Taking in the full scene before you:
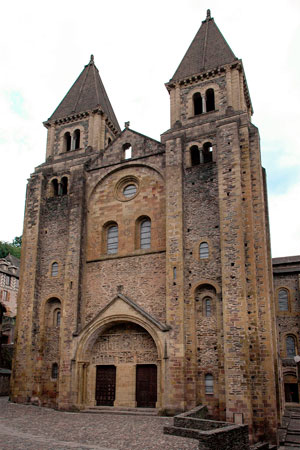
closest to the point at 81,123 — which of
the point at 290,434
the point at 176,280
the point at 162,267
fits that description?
the point at 162,267

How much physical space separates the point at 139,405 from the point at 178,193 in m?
11.1

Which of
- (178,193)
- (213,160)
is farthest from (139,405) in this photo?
(213,160)

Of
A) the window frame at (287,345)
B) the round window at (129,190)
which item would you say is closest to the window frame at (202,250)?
the round window at (129,190)

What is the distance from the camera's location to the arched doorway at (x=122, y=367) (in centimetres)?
2120

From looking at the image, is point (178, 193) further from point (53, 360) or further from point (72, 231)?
point (53, 360)

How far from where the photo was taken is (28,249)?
2619cm

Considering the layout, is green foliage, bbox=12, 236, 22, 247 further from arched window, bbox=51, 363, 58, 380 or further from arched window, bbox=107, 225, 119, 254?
arched window, bbox=51, 363, 58, 380

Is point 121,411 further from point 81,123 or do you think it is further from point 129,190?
point 81,123

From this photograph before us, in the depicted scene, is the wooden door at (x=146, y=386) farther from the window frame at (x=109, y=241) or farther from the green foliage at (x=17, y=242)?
the green foliage at (x=17, y=242)

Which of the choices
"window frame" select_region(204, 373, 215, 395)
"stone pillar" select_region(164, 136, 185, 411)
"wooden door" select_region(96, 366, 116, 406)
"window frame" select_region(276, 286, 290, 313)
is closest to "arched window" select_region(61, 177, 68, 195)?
"stone pillar" select_region(164, 136, 185, 411)

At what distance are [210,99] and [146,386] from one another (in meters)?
17.1

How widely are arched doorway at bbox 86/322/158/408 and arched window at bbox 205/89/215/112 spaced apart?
13.7 meters

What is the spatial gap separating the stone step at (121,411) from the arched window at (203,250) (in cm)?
781

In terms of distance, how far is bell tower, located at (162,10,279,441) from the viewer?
1831 centimetres
